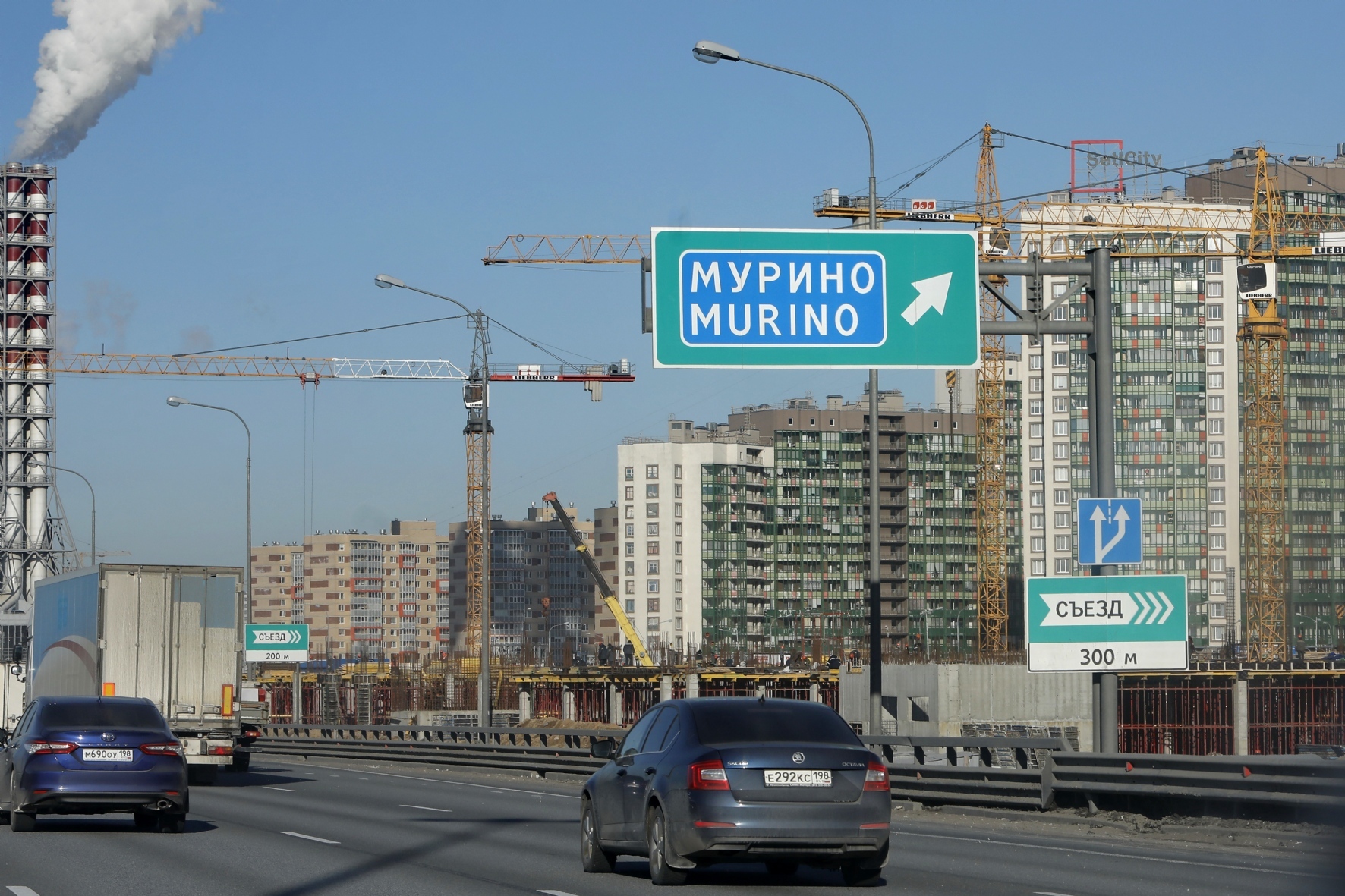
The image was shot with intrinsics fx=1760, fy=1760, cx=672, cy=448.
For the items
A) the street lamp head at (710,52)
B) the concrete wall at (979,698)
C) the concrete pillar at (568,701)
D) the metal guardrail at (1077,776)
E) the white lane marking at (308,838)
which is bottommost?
the concrete pillar at (568,701)

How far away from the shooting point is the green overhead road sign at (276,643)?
155 feet

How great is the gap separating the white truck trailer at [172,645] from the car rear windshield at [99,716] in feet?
33.4

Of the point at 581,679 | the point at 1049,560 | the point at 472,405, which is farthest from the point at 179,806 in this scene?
the point at 1049,560

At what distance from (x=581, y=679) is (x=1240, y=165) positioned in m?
83.4

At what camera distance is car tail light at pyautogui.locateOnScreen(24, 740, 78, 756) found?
61.4 ft

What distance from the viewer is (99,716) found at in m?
19.5

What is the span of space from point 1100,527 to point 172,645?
1757 centimetres

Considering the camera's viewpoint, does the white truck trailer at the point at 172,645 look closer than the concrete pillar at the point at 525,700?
Yes

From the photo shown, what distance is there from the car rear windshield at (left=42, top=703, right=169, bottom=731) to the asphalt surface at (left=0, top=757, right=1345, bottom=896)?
3.92 feet

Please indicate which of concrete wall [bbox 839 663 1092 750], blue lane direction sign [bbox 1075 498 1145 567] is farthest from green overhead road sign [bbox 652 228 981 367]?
concrete wall [bbox 839 663 1092 750]

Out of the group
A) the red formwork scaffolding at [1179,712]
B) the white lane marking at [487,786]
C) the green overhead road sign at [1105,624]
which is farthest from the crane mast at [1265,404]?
the green overhead road sign at [1105,624]

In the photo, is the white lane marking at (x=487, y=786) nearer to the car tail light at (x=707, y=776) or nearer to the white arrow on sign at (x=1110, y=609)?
the white arrow on sign at (x=1110, y=609)

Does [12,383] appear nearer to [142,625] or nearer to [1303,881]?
[142,625]

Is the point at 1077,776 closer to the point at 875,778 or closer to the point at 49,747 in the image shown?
the point at 875,778
